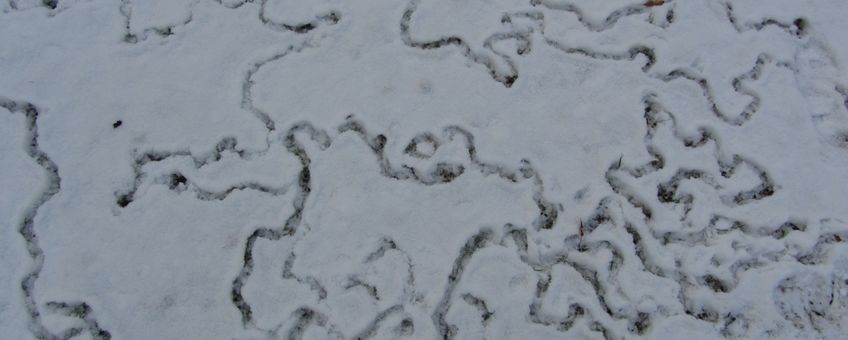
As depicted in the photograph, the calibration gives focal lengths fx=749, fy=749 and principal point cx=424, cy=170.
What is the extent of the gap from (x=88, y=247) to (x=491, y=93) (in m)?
0.94

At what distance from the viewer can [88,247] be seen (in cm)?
158

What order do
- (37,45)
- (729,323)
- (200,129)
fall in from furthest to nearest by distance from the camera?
(37,45) → (200,129) → (729,323)

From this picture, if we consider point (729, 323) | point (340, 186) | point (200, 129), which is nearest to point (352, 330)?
point (340, 186)

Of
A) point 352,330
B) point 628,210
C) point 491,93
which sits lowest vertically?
point 352,330

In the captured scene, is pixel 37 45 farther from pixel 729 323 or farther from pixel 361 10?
pixel 729 323

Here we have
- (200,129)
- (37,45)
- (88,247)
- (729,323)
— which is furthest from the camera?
(37,45)

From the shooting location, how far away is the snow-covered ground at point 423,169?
152 centimetres

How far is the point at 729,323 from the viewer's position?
4.85 ft

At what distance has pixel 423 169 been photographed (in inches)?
65.1

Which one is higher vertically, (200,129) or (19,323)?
(200,129)

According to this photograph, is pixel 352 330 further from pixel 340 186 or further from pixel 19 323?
pixel 19 323

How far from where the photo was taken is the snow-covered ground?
4.98 ft

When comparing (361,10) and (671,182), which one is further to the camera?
(361,10)

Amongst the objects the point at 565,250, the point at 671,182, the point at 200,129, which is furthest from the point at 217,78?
the point at 671,182
